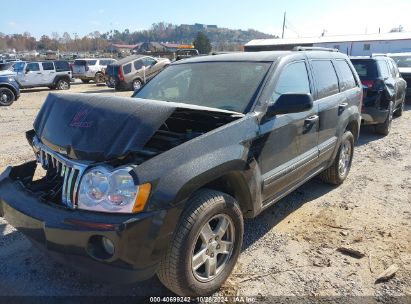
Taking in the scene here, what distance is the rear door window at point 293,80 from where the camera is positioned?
11.7 feet

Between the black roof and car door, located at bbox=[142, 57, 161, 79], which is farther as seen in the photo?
car door, located at bbox=[142, 57, 161, 79]

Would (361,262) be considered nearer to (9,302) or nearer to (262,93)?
(262,93)

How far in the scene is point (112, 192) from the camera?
91.5 inches

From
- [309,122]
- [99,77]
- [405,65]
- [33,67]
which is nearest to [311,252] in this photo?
[309,122]

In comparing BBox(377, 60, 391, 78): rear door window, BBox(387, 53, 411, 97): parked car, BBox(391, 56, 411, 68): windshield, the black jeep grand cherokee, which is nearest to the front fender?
the black jeep grand cherokee

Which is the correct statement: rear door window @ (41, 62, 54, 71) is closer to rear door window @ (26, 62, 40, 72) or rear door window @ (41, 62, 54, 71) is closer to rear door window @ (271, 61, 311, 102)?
rear door window @ (26, 62, 40, 72)

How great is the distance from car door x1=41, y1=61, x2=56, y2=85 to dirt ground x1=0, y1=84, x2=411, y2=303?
64.2 feet

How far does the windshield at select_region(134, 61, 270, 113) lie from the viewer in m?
3.45

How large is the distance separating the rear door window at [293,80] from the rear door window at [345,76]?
106 centimetres

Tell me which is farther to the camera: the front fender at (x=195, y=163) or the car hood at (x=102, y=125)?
the car hood at (x=102, y=125)

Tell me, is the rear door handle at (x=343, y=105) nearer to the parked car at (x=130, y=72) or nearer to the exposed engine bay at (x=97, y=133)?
the exposed engine bay at (x=97, y=133)

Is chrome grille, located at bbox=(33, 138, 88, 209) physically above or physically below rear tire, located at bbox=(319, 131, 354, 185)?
above

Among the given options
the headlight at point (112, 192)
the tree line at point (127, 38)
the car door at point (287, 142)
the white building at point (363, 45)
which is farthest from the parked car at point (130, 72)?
the tree line at point (127, 38)

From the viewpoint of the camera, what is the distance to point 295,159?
3.76 metres
